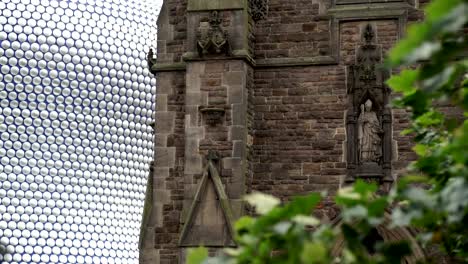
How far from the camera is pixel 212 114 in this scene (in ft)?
53.7

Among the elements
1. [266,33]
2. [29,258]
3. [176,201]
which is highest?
[266,33]

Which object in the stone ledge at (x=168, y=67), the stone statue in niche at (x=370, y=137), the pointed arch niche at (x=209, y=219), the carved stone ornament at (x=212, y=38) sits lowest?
the pointed arch niche at (x=209, y=219)

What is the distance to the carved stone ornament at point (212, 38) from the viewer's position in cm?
1645

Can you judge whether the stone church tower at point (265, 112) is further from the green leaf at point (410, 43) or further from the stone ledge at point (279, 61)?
the green leaf at point (410, 43)

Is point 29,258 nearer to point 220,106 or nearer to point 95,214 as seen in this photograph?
point 95,214

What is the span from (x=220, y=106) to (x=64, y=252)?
25.4 meters

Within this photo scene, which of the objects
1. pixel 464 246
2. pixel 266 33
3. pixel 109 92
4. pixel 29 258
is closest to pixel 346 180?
pixel 266 33

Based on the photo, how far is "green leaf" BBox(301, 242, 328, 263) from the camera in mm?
4387

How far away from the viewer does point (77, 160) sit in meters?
42.5

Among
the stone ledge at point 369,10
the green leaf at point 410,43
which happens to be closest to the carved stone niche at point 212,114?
the stone ledge at point 369,10

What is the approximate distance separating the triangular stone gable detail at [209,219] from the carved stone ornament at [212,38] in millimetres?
1790

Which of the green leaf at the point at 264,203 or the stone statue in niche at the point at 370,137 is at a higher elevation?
the stone statue in niche at the point at 370,137

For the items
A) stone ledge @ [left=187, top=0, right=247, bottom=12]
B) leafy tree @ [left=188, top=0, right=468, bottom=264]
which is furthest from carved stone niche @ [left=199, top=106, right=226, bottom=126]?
leafy tree @ [left=188, top=0, right=468, bottom=264]

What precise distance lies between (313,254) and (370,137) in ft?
39.2
